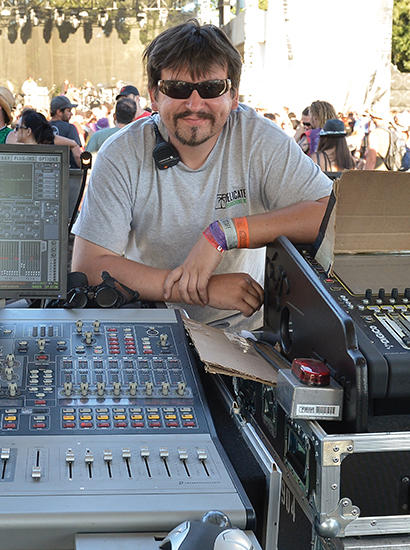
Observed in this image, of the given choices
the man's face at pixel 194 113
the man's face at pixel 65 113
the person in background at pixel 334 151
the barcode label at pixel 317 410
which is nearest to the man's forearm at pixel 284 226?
the man's face at pixel 194 113

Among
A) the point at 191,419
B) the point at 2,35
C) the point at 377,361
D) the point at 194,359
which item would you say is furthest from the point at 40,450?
the point at 2,35

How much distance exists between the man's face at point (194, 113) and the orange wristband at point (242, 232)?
11.2 inches

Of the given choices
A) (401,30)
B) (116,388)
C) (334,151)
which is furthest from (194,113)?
(401,30)

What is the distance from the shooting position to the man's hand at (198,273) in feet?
4.83

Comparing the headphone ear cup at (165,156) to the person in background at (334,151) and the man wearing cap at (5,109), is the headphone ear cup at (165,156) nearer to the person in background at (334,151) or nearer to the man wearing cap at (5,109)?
the man wearing cap at (5,109)

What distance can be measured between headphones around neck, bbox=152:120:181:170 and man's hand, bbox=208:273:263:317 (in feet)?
1.18

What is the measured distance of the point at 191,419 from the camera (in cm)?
98

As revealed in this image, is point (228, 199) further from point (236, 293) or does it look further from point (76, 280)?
point (76, 280)

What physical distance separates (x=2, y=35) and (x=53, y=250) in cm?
2437

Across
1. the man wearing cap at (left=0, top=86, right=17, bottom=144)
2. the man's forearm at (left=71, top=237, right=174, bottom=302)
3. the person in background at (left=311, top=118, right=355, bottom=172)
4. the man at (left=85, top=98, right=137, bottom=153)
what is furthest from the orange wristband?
the man at (left=85, top=98, right=137, bottom=153)

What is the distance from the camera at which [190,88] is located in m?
1.54

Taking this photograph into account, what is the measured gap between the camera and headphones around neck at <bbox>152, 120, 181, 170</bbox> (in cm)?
167

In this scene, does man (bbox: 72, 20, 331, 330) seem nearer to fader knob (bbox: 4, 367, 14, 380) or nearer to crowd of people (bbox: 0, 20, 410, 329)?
crowd of people (bbox: 0, 20, 410, 329)

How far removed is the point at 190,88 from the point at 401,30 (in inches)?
900
